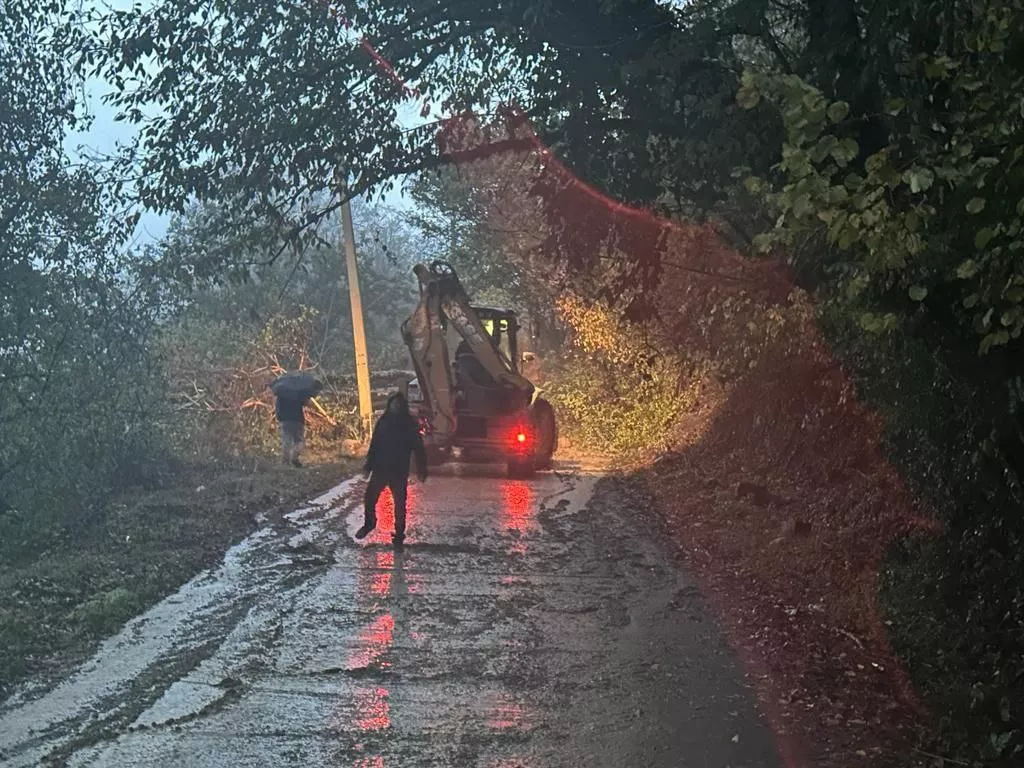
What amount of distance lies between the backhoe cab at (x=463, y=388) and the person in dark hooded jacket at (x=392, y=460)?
696 cm

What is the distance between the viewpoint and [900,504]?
10484 mm

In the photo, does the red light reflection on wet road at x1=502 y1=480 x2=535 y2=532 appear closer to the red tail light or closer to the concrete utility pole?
the red tail light

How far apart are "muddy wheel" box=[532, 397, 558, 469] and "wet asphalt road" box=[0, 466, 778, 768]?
9.00 metres

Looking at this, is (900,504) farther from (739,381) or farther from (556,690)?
(739,381)


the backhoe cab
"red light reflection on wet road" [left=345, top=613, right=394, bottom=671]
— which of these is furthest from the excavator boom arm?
"red light reflection on wet road" [left=345, top=613, right=394, bottom=671]

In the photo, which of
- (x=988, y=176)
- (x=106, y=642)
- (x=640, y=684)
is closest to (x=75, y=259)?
(x=106, y=642)

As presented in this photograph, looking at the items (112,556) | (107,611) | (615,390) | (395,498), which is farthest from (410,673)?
(615,390)

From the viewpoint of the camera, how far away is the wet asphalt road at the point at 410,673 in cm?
583

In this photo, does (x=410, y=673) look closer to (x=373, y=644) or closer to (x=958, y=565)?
(x=373, y=644)

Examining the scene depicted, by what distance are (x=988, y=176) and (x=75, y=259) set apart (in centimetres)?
1312

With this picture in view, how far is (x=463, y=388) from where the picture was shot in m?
20.2

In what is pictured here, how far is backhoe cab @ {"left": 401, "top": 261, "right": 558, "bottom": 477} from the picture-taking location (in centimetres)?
1933

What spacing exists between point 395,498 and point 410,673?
511cm

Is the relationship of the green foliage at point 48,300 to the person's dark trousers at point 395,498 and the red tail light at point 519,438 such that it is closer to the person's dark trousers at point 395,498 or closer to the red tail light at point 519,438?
the person's dark trousers at point 395,498
